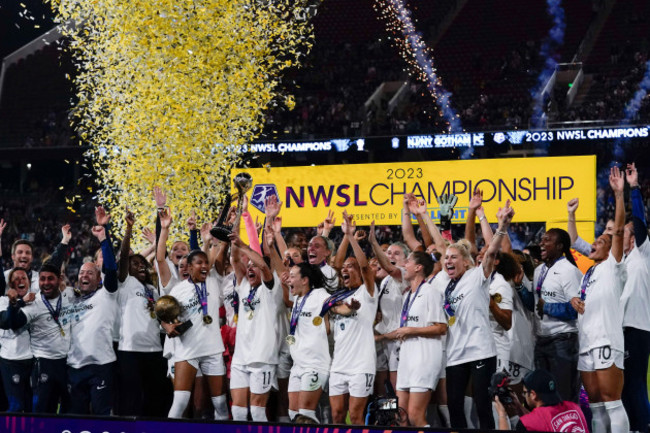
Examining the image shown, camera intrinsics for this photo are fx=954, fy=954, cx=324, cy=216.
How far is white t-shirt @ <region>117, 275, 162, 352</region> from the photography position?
8828 mm

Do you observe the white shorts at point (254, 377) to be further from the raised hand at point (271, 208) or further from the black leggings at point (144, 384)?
the raised hand at point (271, 208)

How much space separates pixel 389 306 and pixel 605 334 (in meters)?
1.97

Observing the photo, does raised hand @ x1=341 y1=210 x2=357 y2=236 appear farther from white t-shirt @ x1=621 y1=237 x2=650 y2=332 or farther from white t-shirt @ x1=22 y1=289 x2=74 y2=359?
white t-shirt @ x1=22 y1=289 x2=74 y2=359

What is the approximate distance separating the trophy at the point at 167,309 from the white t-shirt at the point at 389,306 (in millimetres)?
1825

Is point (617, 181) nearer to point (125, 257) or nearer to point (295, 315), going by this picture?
point (295, 315)

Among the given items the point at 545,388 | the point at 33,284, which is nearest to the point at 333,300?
the point at 545,388

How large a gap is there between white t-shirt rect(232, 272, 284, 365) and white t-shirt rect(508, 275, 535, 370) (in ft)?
6.82

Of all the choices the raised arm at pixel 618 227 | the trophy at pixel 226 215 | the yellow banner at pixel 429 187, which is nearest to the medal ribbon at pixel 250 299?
the trophy at pixel 226 215

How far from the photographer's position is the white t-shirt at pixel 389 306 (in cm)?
863

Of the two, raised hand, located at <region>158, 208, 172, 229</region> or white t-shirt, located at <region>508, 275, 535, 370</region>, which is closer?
white t-shirt, located at <region>508, 275, 535, 370</region>

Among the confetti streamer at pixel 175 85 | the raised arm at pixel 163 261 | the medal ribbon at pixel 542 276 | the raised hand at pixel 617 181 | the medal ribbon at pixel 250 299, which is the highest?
the confetti streamer at pixel 175 85

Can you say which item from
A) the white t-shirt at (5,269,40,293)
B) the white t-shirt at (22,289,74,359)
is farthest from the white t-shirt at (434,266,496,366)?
the white t-shirt at (5,269,40,293)

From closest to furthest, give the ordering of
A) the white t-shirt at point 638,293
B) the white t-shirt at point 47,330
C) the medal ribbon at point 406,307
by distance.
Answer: the white t-shirt at point 638,293
the medal ribbon at point 406,307
the white t-shirt at point 47,330

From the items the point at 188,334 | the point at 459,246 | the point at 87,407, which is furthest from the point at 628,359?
the point at 87,407
